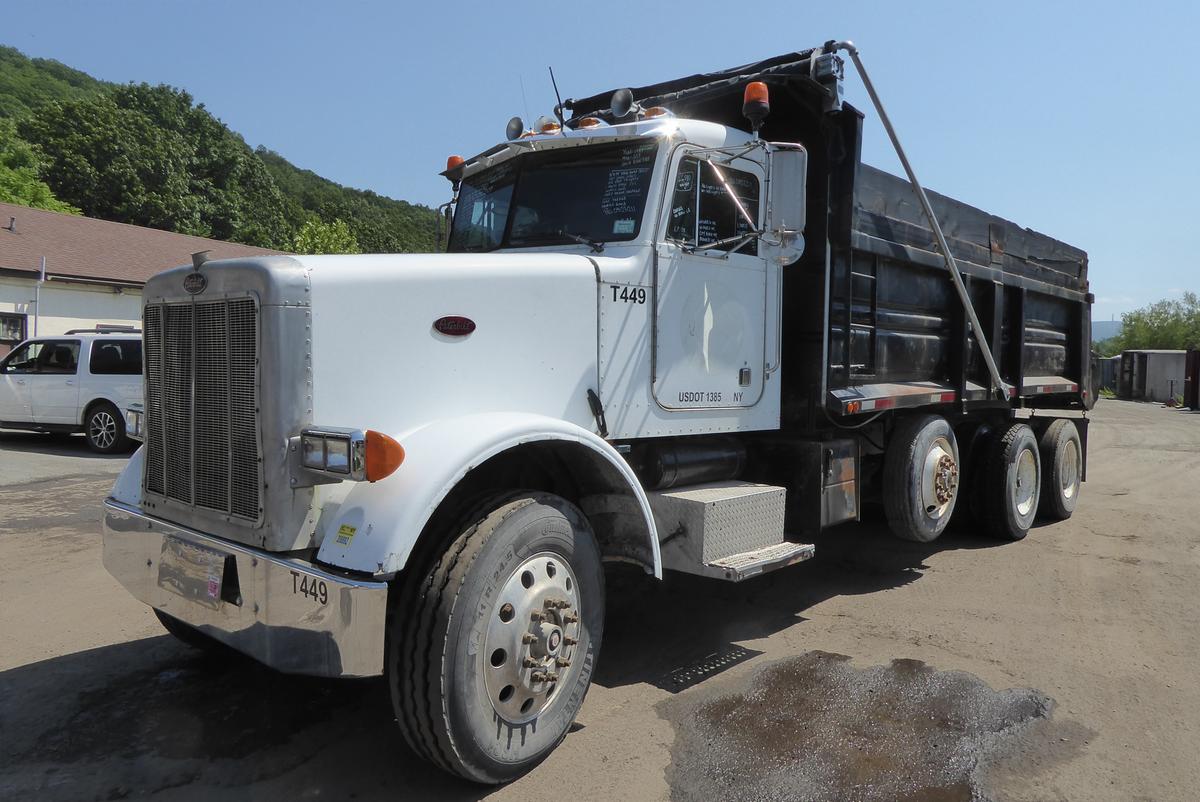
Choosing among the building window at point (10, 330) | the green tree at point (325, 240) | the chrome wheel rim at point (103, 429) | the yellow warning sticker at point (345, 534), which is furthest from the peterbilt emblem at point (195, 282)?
the green tree at point (325, 240)

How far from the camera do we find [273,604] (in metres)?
2.89

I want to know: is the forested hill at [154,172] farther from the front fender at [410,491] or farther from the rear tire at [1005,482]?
the front fender at [410,491]

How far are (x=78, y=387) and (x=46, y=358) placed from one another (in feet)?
2.75

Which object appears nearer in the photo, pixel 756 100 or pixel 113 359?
pixel 756 100

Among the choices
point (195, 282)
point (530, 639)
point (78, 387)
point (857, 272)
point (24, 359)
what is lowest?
point (530, 639)

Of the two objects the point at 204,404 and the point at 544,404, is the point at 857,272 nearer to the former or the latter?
the point at 544,404

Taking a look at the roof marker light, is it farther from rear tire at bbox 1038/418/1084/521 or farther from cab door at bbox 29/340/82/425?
cab door at bbox 29/340/82/425

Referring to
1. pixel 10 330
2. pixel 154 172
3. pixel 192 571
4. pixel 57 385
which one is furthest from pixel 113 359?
pixel 154 172

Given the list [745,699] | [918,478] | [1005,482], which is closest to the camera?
[745,699]

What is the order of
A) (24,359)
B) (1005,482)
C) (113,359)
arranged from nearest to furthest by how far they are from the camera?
(1005,482), (113,359), (24,359)

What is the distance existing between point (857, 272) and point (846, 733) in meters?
2.87

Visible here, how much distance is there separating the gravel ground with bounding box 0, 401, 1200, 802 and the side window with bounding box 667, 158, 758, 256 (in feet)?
7.34

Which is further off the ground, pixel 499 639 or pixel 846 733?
pixel 499 639

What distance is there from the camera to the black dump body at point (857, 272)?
512cm
